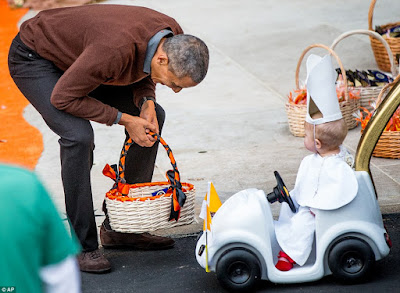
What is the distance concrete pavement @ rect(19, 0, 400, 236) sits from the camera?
502 centimetres

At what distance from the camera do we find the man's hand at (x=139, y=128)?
12.2ft

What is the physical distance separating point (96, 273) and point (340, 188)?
135 cm

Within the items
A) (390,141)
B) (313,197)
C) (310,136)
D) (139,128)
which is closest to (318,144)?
(310,136)

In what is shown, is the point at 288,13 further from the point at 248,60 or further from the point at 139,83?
the point at 139,83

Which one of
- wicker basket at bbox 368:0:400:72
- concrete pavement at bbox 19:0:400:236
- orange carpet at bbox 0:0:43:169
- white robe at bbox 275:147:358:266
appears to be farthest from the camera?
wicker basket at bbox 368:0:400:72

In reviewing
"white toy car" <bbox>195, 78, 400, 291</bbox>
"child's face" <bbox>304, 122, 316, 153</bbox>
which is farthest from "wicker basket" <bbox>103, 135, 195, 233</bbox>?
"child's face" <bbox>304, 122, 316, 153</bbox>

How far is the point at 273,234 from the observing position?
343cm

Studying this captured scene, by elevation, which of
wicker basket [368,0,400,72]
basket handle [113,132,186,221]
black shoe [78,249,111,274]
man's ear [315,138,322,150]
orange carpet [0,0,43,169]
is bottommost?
orange carpet [0,0,43,169]

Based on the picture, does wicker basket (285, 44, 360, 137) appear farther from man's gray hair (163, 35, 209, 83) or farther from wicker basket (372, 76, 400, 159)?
Result: man's gray hair (163, 35, 209, 83)

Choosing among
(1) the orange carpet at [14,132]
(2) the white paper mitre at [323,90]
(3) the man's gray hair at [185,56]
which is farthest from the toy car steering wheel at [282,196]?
(1) the orange carpet at [14,132]

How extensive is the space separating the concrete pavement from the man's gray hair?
3.73ft

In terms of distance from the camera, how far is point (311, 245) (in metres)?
3.38

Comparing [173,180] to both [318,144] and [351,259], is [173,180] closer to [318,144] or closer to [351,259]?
[318,144]

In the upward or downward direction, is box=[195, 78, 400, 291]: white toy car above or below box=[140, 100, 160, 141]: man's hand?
below
